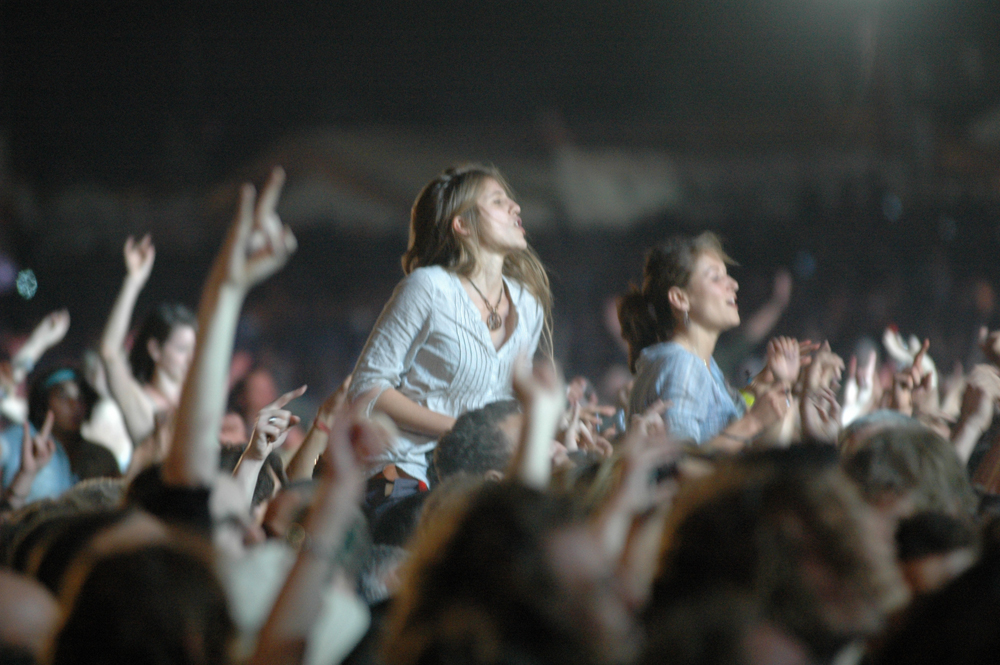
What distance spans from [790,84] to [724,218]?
4.53ft

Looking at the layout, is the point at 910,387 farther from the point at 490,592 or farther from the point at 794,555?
the point at 490,592

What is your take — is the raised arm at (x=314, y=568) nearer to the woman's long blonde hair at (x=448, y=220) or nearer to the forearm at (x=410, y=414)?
the forearm at (x=410, y=414)

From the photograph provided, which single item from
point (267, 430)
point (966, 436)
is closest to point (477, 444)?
point (267, 430)

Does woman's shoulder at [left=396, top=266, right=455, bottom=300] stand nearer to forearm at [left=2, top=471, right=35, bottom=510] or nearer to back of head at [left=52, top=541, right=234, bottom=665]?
forearm at [left=2, top=471, right=35, bottom=510]

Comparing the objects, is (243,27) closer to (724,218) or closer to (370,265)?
(370,265)

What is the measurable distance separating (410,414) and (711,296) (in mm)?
992

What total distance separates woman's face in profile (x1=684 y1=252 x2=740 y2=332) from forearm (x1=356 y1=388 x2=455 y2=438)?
0.86 meters

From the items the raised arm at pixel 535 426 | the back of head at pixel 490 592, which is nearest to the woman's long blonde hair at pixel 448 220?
the raised arm at pixel 535 426

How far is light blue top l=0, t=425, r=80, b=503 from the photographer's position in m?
3.01

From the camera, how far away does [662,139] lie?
8.95m

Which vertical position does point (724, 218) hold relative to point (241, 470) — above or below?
below

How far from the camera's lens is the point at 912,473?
1796 mm

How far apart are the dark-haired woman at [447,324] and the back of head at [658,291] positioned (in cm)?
33

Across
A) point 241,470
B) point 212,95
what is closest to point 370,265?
point 212,95
